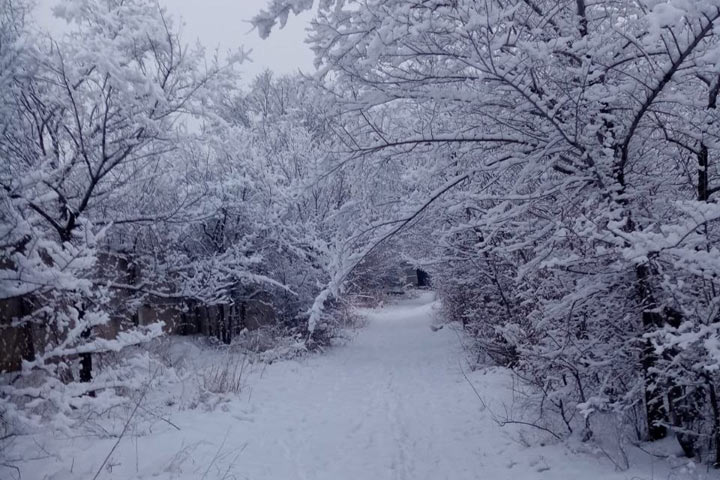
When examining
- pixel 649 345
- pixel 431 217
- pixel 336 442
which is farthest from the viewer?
pixel 336 442

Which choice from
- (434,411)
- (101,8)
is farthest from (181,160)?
(434,411)

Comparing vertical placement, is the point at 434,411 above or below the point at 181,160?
below

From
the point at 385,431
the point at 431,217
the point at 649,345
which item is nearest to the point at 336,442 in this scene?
the point at 385,431

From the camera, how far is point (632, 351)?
4.53 m

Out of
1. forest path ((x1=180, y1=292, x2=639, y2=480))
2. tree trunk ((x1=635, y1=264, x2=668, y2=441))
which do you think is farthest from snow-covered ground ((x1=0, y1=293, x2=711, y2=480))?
tree trunk ((x1=635, y1=264, x2=668, y2=441))

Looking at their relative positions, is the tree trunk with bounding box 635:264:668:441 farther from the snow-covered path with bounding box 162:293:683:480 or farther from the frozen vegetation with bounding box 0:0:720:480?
the snow-covered path with bounding box 162:293:683:480

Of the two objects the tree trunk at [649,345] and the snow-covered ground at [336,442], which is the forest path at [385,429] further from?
the tree trunk at [649,345]

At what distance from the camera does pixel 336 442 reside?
6.30m

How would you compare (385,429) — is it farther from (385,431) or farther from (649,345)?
(649,345)

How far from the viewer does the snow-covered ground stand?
15.2 feet

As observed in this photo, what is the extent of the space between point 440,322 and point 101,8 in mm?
14515

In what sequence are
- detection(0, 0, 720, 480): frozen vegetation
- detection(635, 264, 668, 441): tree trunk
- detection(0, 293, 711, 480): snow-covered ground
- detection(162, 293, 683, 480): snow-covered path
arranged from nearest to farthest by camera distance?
detection(0, 0, 720, 480): frozen vegetation, detection(635, 264, 668, 441): tree trunk, detection(0, 293, 711, 480): snow-covered ground, detection(162, 293, 683, 480): snow-covered path

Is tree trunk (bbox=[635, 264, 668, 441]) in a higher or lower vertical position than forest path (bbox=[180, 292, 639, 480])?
higher

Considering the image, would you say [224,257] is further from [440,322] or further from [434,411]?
[440,322]
